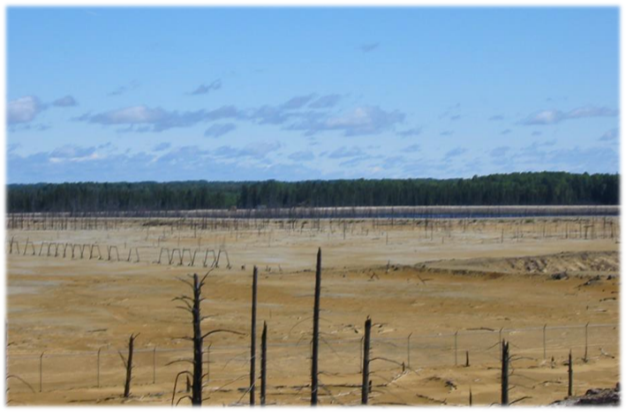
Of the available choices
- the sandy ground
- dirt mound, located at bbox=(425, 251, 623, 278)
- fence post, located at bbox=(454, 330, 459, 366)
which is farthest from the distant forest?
fence post, located at bbox=(454, 330, 459, 366)

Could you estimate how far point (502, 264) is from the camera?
54.0 meters

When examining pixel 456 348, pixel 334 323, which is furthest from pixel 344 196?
pixel 456 348

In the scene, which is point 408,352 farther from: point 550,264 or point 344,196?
point 344,196

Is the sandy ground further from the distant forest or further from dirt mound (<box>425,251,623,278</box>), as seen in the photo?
the distant forest

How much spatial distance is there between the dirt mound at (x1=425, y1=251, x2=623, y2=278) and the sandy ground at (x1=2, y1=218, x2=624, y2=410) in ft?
0.45

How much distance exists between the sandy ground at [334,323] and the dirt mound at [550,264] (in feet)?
0.45

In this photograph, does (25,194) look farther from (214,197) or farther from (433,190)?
(433,190)

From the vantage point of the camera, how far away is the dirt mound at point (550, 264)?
52.6 meters

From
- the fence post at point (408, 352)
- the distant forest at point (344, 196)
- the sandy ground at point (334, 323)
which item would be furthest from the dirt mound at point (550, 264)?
the distant forest at point (344, 196)

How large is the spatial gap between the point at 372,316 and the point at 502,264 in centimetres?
1751

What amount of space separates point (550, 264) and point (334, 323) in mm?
21107

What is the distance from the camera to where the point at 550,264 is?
53.9 metres

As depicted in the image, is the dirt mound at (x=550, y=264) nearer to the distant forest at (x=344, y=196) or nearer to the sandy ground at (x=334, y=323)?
the sandy ground at (x=334, y=323)

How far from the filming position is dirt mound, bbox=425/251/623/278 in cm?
5262
